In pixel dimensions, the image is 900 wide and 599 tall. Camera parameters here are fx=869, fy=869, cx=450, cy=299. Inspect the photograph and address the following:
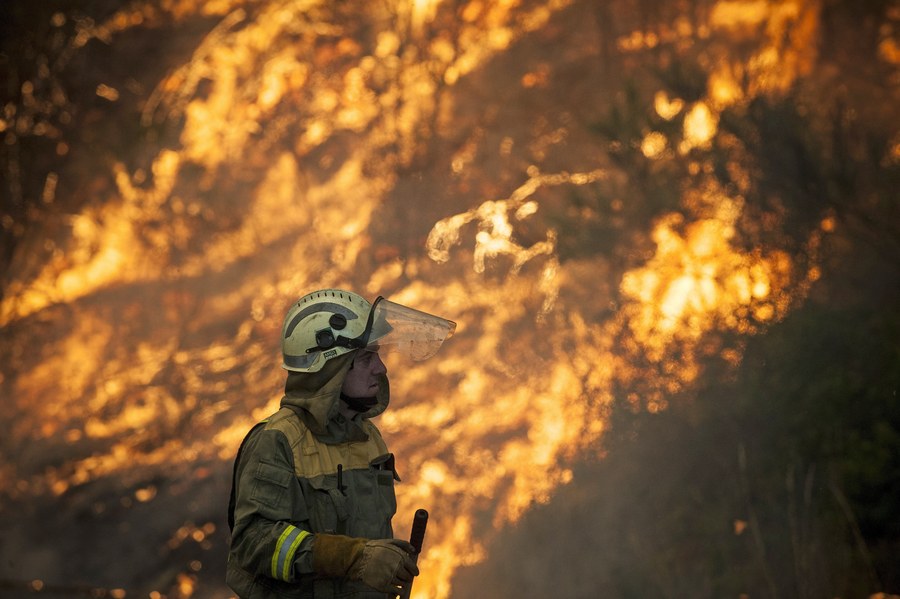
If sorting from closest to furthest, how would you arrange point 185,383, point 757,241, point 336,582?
Result: point 336,582
point 757,241
point 185,383

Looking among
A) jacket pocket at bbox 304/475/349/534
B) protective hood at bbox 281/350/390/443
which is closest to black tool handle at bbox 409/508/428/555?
jacket pocket at bbox 304/475/349/534

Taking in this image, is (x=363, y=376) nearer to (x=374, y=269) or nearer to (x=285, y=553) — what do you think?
(x=285, y=553)

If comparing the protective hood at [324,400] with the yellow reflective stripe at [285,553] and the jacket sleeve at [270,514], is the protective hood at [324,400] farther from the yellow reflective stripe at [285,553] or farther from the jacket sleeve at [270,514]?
the yellow reflective stripe at [285,553]

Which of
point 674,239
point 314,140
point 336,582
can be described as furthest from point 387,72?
point 336,582

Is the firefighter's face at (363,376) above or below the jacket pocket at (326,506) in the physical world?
above

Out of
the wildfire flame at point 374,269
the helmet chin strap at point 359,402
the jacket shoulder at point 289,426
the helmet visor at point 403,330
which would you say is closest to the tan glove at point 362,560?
the jacket shoulder at point 289,426

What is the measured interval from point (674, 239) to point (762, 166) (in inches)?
28.5

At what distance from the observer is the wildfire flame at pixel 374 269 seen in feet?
18.3

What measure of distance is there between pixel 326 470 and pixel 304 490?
97mm

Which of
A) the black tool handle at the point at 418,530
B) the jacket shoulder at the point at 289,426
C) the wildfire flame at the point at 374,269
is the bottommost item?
the black tool handle at the point at 418,530

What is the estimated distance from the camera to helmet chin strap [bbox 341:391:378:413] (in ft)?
9.24

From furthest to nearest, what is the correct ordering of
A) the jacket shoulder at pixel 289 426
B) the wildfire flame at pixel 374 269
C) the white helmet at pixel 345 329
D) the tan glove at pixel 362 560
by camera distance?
1. the wildfire flame at pixel 374 269
2. the white helmet at pixel 345 329
3. the jacket shoulder at pixel 289 426
4. the tan glove at pixel 362 560

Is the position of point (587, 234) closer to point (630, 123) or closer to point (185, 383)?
point (630, 123)

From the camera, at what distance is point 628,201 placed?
5.75 metres
